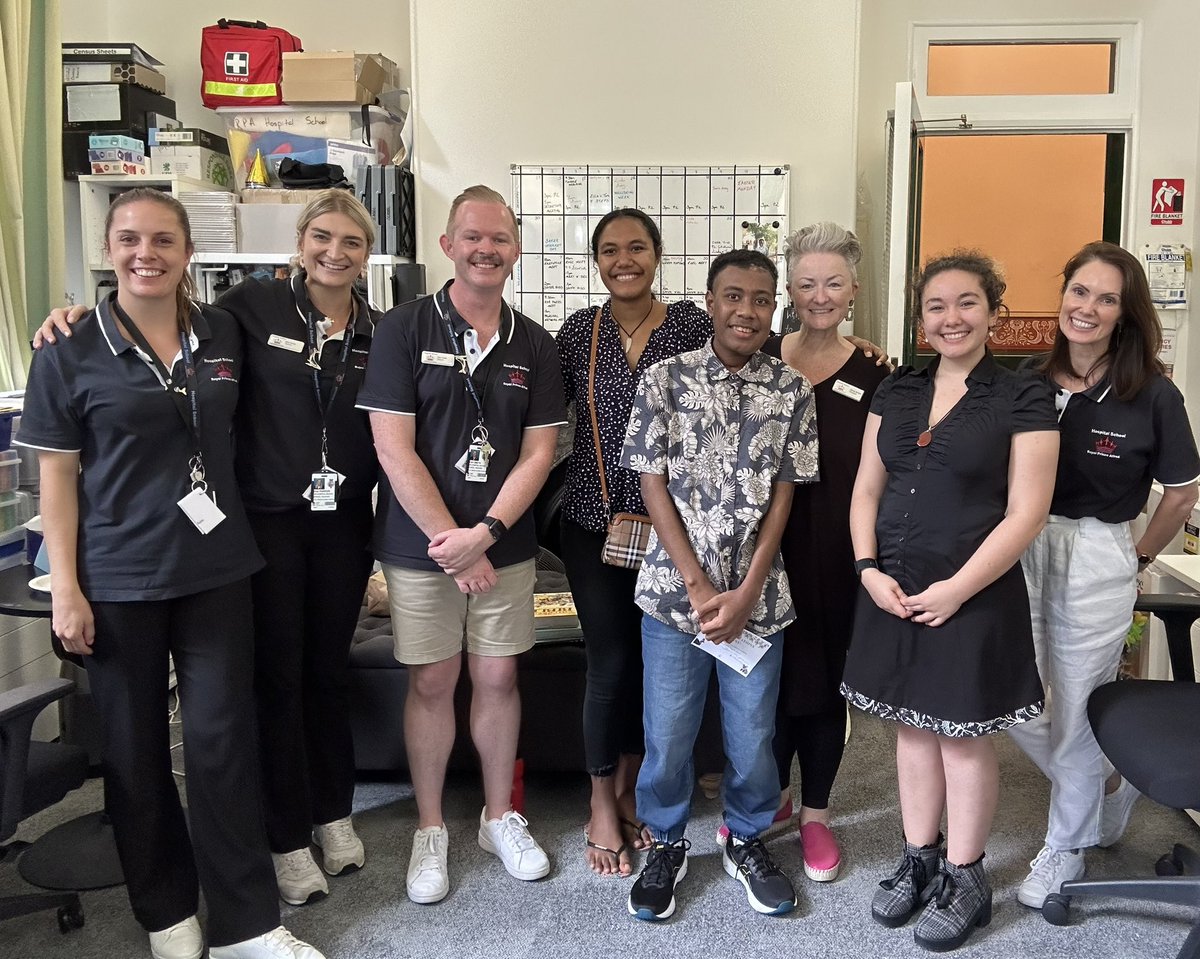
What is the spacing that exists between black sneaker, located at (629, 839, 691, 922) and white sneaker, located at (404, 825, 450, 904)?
17.8 inches

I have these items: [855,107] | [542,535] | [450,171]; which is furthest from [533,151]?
[542,535]

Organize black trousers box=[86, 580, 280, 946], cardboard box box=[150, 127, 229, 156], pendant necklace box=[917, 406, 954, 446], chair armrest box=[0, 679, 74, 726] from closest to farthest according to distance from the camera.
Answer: chair armrest box=[0, 679, 74, 726], black trousers box=[86, 580, 280, 946], pendant necklace box=[917, 406, 954, 446], cardboard box box=[150, 127, 229, 156]

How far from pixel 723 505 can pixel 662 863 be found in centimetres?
87

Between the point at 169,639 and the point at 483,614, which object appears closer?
the point at 169,639

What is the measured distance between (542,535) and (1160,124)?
3477 millimetres

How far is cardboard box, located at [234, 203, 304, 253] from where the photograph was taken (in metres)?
4.11

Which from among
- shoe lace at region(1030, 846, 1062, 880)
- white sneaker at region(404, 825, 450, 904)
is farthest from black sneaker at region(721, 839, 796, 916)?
white sneaker at region(404, 825, 450, 904)

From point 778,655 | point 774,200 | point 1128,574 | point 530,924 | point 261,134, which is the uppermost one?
point 261,134

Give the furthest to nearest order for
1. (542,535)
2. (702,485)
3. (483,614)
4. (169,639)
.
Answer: (542,535) → (483,614) → (702,485) → (169,639)

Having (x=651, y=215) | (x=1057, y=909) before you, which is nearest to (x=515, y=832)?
(x=1057, y=909)

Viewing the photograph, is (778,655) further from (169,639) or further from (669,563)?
(169,639)

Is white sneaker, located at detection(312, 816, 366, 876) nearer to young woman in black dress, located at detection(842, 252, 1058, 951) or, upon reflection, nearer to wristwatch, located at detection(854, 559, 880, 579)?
young woman in black dress, located at detection(842, 252, 1058, 951)

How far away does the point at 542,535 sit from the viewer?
328 centimetres

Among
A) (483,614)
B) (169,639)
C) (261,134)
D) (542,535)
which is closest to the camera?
(169,639)
